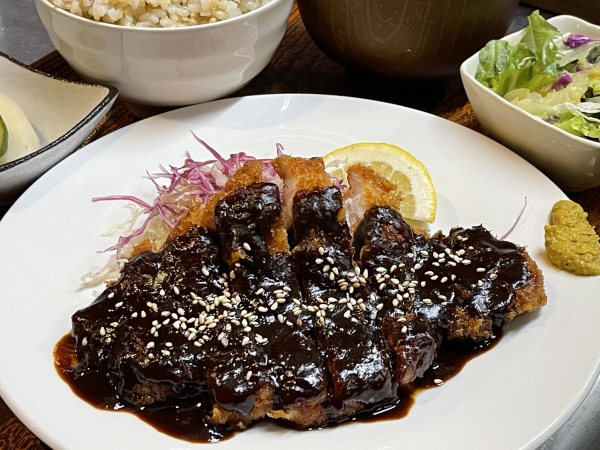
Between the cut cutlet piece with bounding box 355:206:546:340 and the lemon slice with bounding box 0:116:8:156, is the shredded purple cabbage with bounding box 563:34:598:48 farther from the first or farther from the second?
the lemon slice with bounding box 0:116:8:156

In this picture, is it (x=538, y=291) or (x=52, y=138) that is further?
(x=52, y=138)

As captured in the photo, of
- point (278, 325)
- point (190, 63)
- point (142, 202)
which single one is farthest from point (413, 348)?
point (190, 63)

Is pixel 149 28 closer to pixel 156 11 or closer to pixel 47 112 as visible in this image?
pixel 156 11

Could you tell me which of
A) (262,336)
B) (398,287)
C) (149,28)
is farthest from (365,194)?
(149,28)

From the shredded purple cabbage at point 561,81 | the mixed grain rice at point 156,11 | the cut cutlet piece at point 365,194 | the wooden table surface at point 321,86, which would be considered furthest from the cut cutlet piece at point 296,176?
the shredded purple cabbage at point 561,81

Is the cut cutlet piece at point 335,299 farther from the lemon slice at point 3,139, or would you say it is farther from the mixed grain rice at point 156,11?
the lemon slice at point 3,139

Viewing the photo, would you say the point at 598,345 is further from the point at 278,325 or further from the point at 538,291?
the point at 278,325
